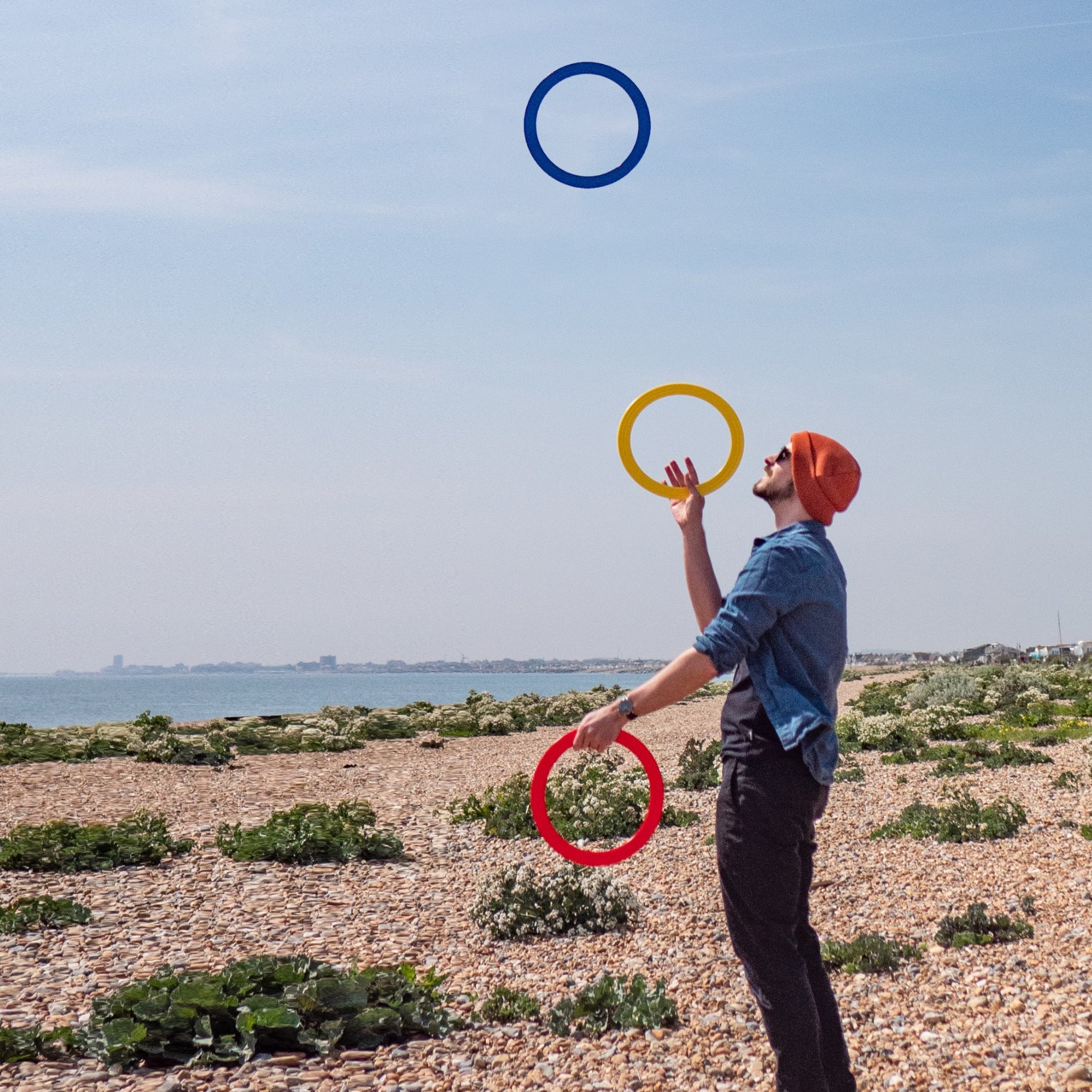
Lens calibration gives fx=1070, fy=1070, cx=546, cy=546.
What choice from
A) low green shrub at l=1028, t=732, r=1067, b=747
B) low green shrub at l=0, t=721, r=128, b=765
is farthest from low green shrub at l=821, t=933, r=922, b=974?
low green shrub at l=0, t=721, r=128, b=765

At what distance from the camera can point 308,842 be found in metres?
9.28

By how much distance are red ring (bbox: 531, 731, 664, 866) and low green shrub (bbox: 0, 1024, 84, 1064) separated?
99.6 inches

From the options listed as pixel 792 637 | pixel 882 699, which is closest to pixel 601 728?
pixel 792 637

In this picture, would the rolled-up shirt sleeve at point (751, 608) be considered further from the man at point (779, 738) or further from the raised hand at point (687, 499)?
the raised hand at point (687, 499)

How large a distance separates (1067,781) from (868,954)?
20.6 ft

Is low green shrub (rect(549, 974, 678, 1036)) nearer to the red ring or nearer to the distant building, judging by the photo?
the red ring

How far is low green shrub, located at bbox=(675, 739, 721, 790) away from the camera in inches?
512

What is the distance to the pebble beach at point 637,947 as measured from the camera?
15.7 feet

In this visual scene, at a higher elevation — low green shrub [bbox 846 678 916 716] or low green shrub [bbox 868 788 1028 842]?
low green shrub [bbox 868 788 1028 842]

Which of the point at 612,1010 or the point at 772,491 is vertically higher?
the point at 772,491

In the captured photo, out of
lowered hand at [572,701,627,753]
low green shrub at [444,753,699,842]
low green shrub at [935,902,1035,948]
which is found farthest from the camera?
low green shrub at [444,753,699,842]

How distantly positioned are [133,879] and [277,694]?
402 ft

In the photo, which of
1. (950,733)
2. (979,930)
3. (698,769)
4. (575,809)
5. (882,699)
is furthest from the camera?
(882,699)

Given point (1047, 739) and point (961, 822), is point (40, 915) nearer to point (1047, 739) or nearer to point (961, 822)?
point (961, 822)
